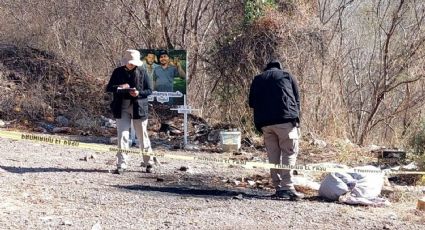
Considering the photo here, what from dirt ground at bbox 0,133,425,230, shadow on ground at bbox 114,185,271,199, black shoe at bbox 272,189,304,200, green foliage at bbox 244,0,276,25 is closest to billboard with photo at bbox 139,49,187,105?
green foliage at bbox 244,0,276,25

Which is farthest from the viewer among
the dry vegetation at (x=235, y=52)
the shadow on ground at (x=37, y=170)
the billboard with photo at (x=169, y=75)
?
the dry vegetation at (x=235, y=52)

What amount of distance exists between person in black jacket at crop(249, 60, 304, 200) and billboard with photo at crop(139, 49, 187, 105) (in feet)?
18.9

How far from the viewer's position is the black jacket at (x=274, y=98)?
909 centimetres

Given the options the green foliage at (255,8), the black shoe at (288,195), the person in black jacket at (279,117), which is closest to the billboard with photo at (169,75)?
the green foliage at (255,8)

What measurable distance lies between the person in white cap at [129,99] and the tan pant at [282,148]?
85.6 inches

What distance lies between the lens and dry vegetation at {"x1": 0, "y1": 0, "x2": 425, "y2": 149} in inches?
618

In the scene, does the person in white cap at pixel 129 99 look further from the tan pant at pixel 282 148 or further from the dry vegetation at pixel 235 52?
the dry vegetation at pixel 235 52

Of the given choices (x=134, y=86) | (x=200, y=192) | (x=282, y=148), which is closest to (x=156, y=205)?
(x=200, y=192)

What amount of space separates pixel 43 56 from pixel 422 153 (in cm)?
1160

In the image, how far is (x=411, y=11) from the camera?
770 inches

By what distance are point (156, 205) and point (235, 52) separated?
8.00m

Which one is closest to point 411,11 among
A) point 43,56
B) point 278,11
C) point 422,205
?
point 278,11

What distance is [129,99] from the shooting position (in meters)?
10.6

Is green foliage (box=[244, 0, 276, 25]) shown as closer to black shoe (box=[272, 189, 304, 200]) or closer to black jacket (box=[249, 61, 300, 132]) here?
black jacket (box=[249, 61, 300, 132])
